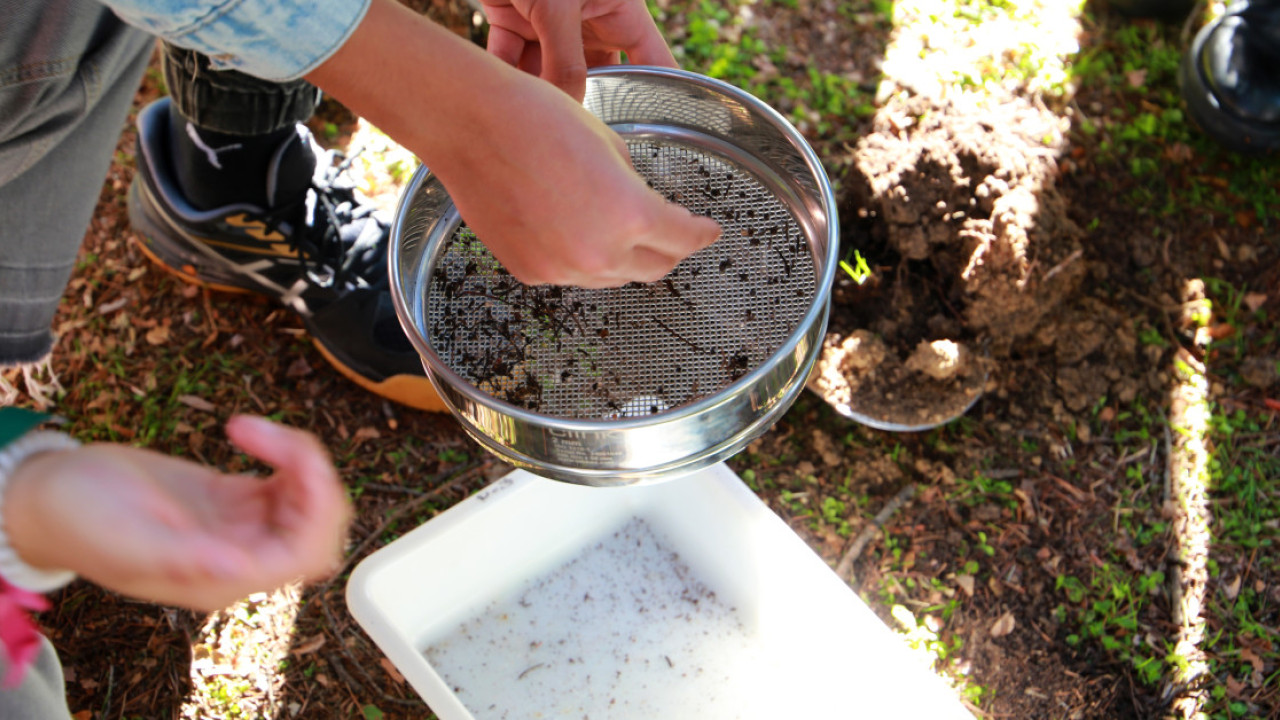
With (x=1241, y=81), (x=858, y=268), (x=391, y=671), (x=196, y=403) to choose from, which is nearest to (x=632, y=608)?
(x=391, y=671)

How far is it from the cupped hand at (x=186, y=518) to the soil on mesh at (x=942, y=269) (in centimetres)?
131

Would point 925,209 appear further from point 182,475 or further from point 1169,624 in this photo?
point 182,475

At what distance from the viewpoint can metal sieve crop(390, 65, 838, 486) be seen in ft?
3.52

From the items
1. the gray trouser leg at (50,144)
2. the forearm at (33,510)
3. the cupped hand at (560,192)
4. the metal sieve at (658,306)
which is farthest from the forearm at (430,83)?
the gray trouser leg at (50,144)

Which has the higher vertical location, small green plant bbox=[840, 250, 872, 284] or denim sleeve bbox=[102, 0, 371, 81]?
denim sleeve bbox=[102, 0, 371, 81]

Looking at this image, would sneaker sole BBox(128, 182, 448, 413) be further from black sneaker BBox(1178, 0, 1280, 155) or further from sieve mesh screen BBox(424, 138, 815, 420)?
black sneaker BBox(1178, 0, 1280, 155)

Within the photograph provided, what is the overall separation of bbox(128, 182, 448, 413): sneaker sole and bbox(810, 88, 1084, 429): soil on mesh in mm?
818

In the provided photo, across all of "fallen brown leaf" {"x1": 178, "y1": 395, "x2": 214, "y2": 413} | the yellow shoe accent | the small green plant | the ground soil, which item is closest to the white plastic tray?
the ground soil

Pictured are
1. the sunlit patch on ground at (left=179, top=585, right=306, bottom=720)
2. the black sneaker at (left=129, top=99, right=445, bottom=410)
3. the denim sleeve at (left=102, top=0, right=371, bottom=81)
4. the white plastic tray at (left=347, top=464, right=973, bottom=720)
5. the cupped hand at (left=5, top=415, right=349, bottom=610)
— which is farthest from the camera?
the black sneaker at (left=129, top=99, right=445, bottom=410)

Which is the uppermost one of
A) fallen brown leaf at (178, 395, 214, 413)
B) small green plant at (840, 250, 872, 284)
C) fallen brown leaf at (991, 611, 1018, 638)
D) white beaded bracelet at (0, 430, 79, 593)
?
white beaded bracelet at (0, 430, 79, 593)

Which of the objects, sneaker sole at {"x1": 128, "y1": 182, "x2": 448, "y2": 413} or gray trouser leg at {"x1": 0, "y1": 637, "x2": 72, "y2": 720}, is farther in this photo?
sneaker sole at {"x1": 128, "y1": 182, "x2": 448, "y2": 413}

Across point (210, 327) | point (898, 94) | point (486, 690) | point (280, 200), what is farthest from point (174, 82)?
point (898, 94)

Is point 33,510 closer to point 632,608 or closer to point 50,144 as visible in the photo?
point 50,144

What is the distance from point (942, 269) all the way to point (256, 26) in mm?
1470
